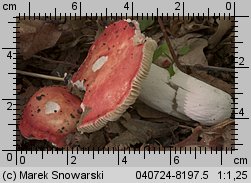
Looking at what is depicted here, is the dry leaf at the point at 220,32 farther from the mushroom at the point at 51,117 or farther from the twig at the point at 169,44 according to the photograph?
the mushroom at the point at 51,117

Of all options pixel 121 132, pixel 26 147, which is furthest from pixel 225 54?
pixel 26 147

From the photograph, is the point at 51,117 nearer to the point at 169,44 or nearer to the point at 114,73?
the point at 114,73

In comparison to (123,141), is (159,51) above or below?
above

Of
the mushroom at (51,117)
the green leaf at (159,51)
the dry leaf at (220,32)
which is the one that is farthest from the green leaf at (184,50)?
the mushroom at (51,117)

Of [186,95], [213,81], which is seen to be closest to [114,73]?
[186,95]

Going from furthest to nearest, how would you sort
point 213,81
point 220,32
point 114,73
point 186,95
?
point 220,32 < point 213,81 < point 186,95 < point 114,73

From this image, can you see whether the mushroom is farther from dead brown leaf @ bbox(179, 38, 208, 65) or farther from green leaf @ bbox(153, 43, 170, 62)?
dead brown leaf @ bbox(179, 38, 208, 65)

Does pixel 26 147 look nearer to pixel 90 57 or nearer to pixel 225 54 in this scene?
pixel 90 57
